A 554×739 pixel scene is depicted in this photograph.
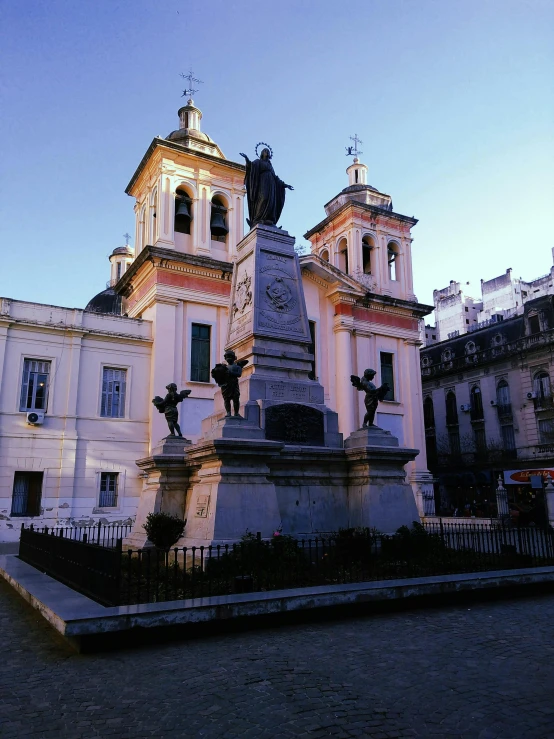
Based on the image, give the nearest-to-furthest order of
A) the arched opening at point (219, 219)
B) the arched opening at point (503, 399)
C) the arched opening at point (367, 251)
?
the arched opening at point (219, 219)
the arched opening at point (367, 251)
the arched opening at point (503, 399)

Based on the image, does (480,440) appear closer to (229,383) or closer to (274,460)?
(274,460)

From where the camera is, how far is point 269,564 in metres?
8.57

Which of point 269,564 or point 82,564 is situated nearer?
point 82,564

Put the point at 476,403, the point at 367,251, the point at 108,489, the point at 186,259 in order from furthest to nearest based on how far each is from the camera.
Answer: the point at 476,403
the point at 367,251
the point at 186,259
the point at 108,489

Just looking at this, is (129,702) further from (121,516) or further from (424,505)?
(424,505)

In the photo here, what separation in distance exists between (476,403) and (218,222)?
2409cm

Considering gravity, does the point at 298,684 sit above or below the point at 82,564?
below

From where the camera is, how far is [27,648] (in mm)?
6148

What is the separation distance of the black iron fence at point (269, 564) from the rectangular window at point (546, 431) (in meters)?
27.8

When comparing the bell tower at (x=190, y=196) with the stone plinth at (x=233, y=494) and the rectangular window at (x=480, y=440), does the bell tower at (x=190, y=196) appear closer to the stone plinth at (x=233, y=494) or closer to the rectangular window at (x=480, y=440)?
the stone plinth at (x=233, y=494)

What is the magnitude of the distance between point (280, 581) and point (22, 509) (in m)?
17.9

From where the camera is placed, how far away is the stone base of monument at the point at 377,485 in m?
11.1

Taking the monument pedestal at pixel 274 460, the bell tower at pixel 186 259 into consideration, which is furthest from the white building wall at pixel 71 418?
the monument pedestal at pixel 274 460

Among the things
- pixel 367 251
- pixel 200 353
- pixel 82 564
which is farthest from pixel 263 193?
pixel 367 251
